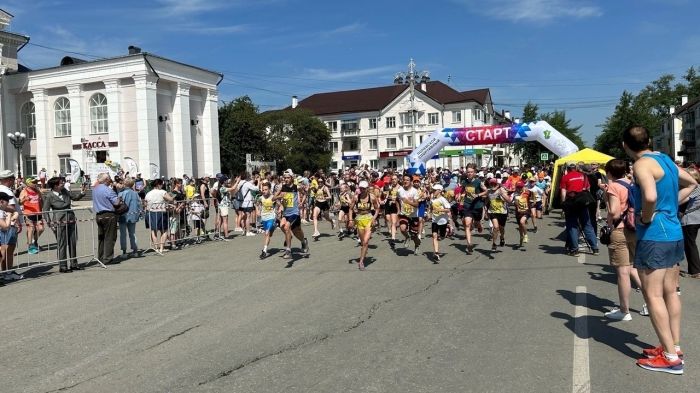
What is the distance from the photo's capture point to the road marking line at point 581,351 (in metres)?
4.22

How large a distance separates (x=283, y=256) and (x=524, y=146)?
175 ft

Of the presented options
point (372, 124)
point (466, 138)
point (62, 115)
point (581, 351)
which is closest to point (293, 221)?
point (581, 351)

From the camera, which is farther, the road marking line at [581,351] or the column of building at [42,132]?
the column of building at [42,132]

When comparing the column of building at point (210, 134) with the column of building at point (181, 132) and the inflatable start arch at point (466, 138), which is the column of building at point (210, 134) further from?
the inflatable start arch at point (466, 138)

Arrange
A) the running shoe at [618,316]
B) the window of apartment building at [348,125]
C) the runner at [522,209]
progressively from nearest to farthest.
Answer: the running shoe at [618,316] < the runner at [522,209] < the window of apartment building at [348,125]

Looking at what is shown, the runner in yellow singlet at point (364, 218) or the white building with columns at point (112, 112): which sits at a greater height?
the white building with columns at point (112, 112)

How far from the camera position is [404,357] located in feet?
16.2

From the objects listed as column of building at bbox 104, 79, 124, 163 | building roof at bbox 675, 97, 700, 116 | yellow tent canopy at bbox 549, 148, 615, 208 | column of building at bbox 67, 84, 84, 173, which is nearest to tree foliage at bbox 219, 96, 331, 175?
column of building at bbox 104, 79, 124, 163

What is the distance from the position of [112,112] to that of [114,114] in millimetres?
229

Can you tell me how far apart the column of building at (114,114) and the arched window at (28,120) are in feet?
29.8

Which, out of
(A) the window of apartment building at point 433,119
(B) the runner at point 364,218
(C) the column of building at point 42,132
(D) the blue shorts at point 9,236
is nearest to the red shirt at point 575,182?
(B) the runner at point 364,218

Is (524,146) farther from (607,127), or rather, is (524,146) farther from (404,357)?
(404,357)

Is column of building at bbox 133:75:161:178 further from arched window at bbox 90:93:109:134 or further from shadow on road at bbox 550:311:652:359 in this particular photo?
shadow on road at bbox 550:311:652:359

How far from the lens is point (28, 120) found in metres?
45.8
